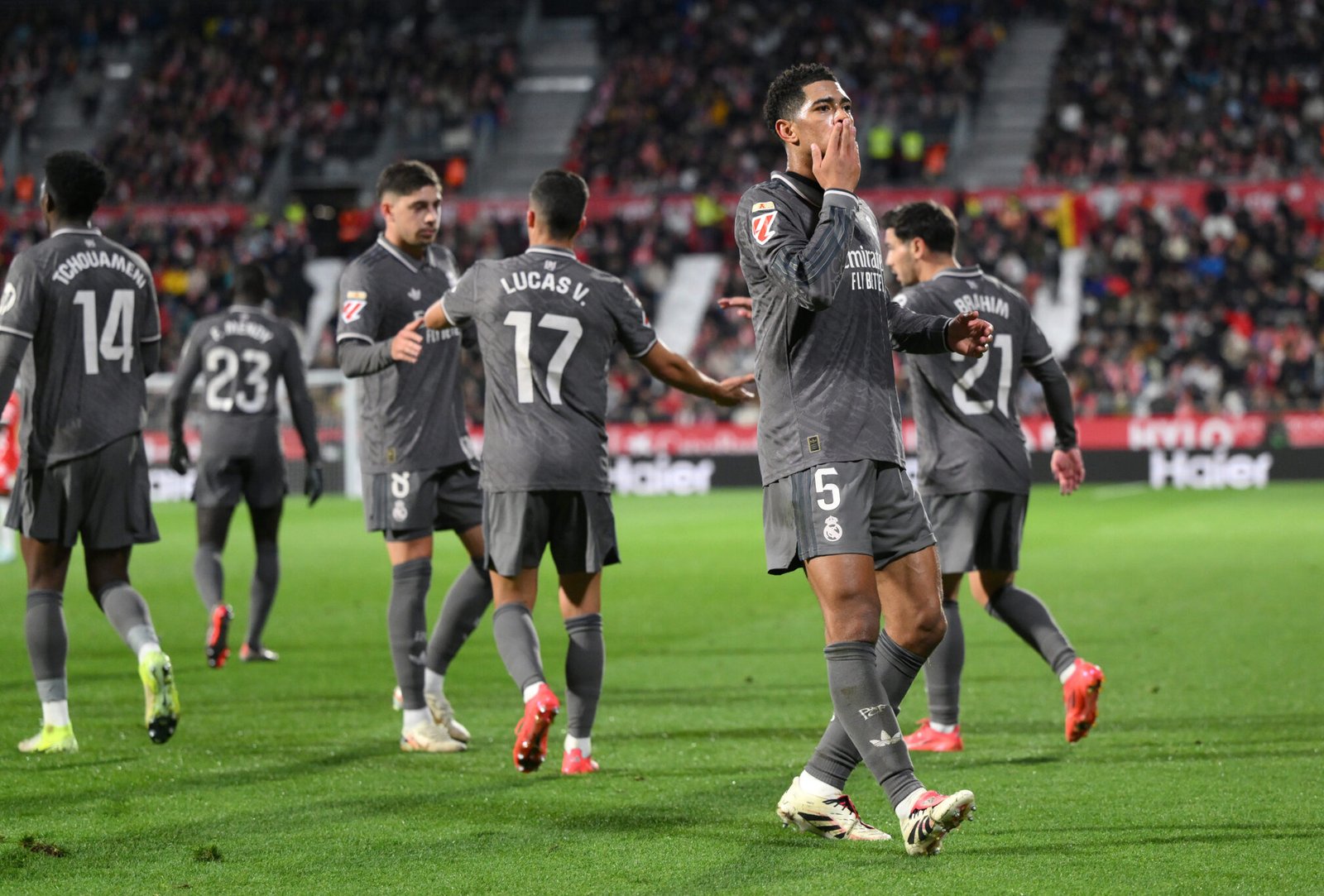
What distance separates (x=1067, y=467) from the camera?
680 cm

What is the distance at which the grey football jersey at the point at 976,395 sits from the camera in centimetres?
652

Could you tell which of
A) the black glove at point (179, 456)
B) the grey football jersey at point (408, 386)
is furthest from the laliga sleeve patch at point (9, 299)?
the black glove at point (179, 456)

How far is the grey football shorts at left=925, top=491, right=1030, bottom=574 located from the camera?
21.2 ft

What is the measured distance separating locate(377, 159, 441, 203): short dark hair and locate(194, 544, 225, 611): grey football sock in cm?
322

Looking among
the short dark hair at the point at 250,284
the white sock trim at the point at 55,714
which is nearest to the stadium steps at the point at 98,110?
the short dark hair at the point at 250,284

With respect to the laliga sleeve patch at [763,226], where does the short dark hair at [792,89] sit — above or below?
above

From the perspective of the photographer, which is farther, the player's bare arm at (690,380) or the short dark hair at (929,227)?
the short dark hair at (929,227)

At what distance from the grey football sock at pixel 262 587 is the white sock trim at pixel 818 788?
5138mm

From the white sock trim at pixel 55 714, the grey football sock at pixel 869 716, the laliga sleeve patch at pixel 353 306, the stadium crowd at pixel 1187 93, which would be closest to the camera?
the grey football sock at pixel 869 716

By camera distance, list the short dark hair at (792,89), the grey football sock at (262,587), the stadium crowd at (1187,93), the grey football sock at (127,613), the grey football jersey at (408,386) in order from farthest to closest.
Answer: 1. the stadium crowd at (1187,93)
2. the grey football sock at (262,587)
3. the grey football jersey at (408,386)
4. the grey football sock at (127,613)
5. the short dark hair at (792,89)

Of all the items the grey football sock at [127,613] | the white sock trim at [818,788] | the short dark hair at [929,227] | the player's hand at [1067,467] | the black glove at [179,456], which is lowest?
the white sock trim at [818,788]

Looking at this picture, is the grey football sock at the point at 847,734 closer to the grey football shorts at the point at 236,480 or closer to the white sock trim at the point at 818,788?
the white sock trim at the point at 818,788

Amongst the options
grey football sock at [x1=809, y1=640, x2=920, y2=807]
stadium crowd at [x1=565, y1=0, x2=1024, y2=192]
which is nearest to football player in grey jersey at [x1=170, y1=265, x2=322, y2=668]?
grey football sock at [x1=809, y1=640, x2=920, y2=807]

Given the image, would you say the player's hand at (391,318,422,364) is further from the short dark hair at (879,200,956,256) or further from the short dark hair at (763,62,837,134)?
the short dark hair at (879,200,956,256)
